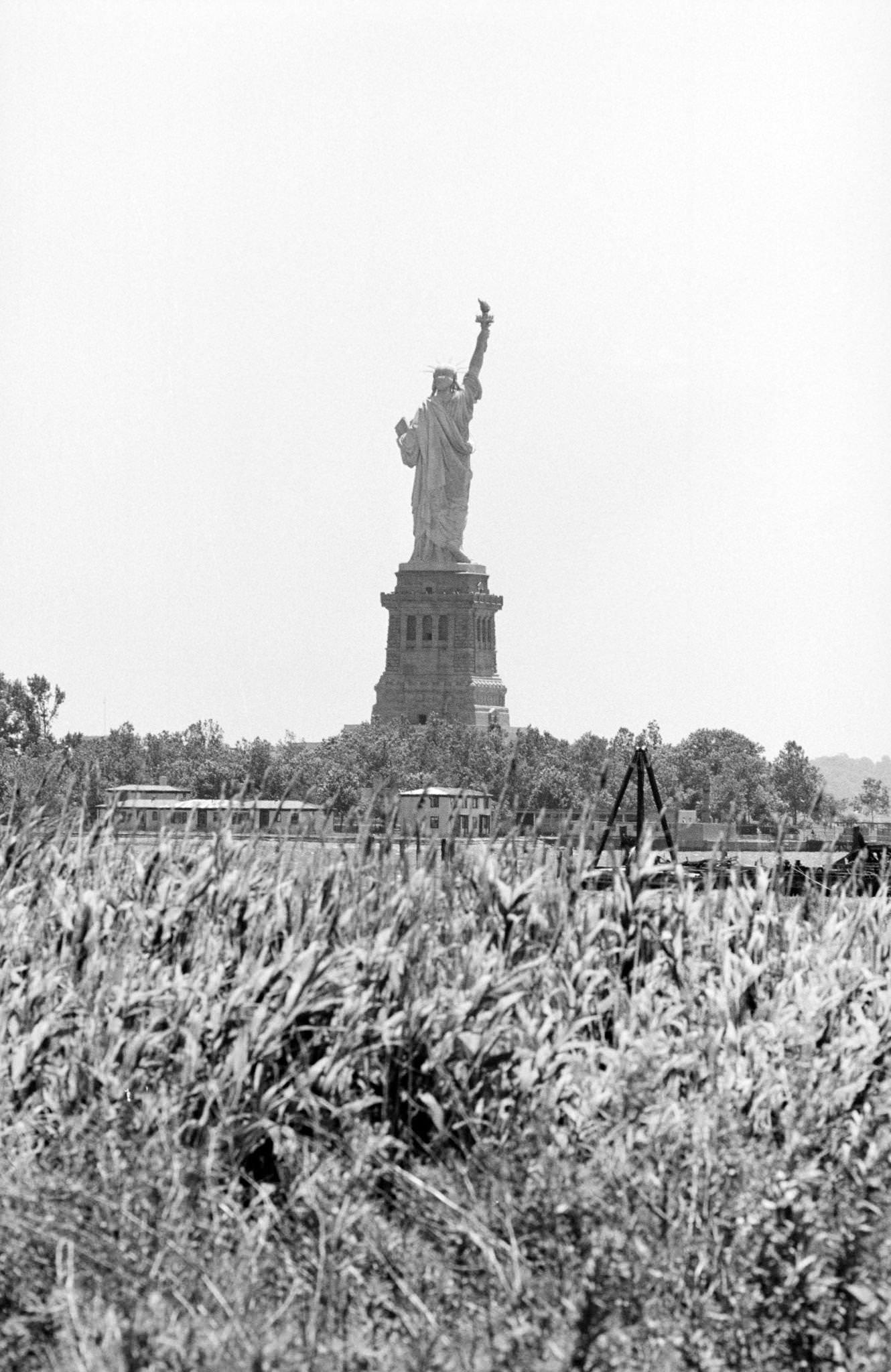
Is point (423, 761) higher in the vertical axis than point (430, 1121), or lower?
higher

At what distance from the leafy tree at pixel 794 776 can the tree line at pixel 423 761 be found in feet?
0.39

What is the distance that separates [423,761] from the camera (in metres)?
173

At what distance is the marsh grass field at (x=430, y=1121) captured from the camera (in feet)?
51.6

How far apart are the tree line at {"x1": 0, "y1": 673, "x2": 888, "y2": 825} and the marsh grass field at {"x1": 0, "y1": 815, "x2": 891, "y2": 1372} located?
12286 centimetres

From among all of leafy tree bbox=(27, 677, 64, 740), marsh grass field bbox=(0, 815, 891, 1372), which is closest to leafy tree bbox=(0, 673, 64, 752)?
leafy tree bbox=(27, 677, 64, 740)

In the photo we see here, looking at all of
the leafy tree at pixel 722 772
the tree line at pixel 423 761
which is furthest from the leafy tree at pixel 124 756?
the leafy tree at pixel 722 772

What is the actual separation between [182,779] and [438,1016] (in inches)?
5687

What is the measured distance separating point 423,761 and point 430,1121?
153m

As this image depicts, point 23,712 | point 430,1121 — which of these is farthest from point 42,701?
point 430,1121

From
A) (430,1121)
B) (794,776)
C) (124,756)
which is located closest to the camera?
(430,1121)

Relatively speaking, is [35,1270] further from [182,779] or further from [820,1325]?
[182,779]

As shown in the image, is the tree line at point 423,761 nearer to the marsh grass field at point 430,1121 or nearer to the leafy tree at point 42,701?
the leafy tree at point 42,701

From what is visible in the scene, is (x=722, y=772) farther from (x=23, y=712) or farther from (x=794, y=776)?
(x=23, y=712)

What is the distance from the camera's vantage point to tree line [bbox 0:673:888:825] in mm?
159250
